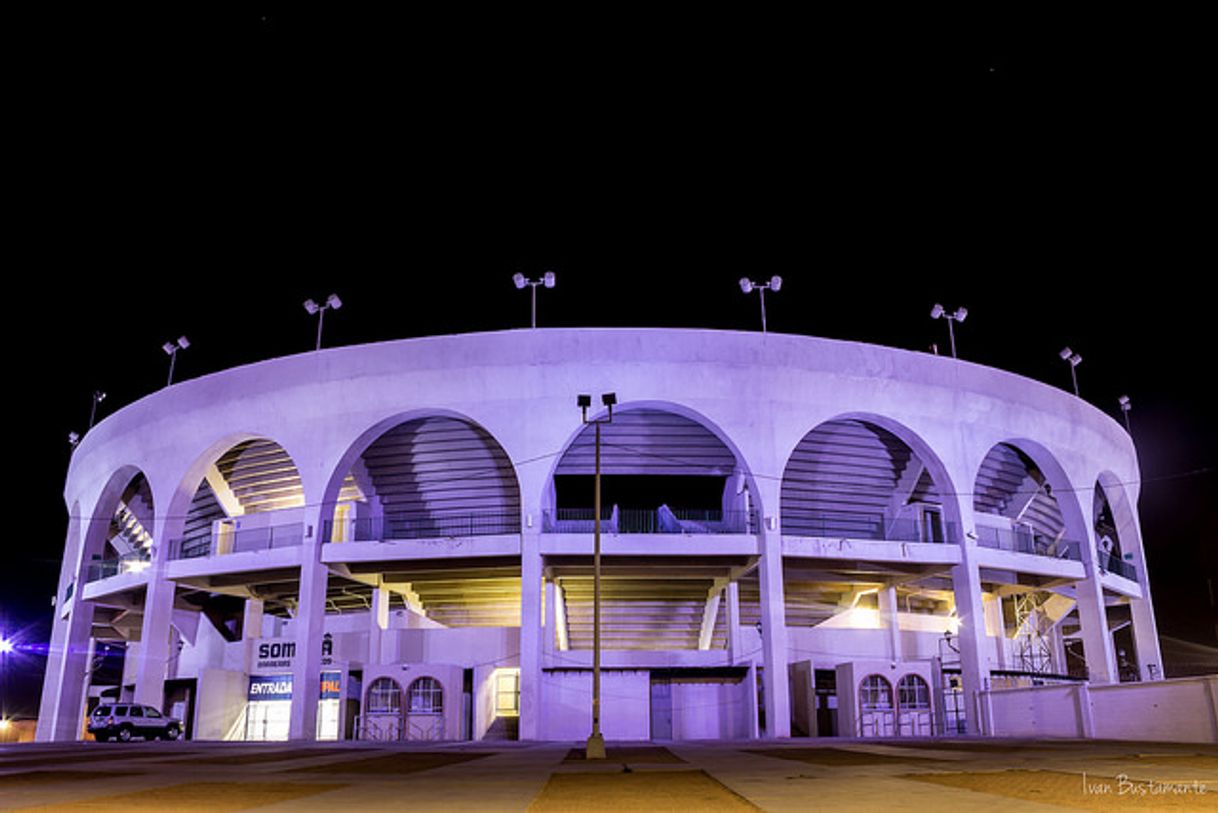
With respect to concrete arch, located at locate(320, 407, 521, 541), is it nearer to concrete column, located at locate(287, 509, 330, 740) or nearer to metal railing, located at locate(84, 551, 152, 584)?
concrete column, located at locate(287, 509, 330, 740)

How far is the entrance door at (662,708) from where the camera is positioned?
37469 mm

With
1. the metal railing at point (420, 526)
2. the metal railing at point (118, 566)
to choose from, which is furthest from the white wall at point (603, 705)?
the metal railing at point (118, 566)

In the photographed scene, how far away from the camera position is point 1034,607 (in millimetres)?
51062

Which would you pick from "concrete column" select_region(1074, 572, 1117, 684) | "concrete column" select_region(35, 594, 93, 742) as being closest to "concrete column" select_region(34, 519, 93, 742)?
"concrete column" select_region(35, 594, 93, 742)

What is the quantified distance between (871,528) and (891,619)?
13.9 feet

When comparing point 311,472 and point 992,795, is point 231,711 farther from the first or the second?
point 992,795

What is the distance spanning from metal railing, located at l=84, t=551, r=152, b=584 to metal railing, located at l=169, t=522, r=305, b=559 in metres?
1.70

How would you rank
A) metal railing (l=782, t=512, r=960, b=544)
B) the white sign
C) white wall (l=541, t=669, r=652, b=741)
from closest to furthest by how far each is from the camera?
white wall (l=541, t=669, r=652, b=741), metal railing (l=782, t=512, r=960, b=544), the white sign

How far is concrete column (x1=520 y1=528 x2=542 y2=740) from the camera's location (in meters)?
34.4

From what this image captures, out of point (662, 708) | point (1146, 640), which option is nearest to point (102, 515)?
point (662, 708)

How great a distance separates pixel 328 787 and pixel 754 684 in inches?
1056

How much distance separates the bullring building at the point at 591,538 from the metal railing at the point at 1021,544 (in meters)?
0.39

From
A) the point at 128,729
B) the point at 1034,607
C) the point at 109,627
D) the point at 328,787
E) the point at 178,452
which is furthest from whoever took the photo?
the point at 109,627

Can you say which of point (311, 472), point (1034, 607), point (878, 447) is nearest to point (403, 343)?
point (311, 472)
